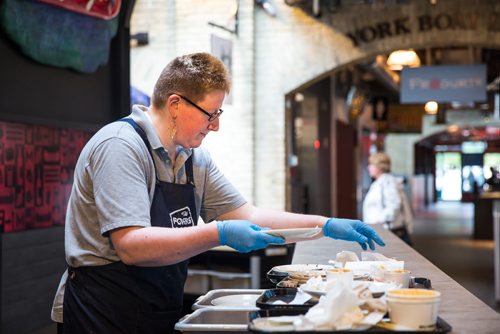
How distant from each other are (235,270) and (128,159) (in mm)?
4188

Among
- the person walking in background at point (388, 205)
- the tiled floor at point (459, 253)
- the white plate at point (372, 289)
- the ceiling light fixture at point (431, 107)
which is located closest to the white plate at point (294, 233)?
the white plate at point (372, 289)

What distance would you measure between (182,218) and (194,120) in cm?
34

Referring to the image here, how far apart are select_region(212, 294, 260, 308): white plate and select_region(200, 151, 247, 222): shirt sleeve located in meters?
0.49

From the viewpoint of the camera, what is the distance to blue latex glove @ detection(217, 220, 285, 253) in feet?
6.88

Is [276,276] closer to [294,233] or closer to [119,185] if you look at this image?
[294,233]

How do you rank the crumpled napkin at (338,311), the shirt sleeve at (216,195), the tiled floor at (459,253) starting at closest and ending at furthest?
the crumpled napkin at (338,311) → the shirt sleeve at (216,195) → the tiled floor at (459,253)

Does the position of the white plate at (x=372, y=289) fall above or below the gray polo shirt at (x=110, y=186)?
below

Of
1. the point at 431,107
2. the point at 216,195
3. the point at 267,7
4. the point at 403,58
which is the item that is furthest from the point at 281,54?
the point at 431,107

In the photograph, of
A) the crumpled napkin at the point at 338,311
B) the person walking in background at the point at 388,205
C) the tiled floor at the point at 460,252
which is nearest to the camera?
the crumpled napkin at the point at 338,311

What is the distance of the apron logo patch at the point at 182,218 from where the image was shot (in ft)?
7.98

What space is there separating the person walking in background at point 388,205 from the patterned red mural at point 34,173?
3536mm

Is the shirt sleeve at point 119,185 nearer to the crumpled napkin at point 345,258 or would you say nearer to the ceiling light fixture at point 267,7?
the crumpled napkin at point 345,258

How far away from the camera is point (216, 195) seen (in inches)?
111

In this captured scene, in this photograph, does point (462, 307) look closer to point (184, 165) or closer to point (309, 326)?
point (309, 326)
